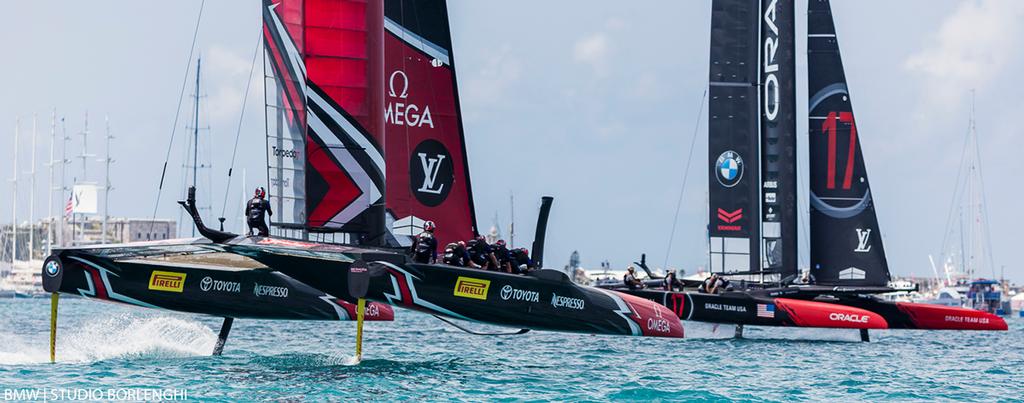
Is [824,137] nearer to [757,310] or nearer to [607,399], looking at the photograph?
[757,310]

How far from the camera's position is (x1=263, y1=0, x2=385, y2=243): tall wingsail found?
1695 cm

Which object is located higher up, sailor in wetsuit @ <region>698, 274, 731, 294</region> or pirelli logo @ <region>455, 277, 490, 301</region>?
pirelli logo @ <region>455, 277, 490, 301</region>

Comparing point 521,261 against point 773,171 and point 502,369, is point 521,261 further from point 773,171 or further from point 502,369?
point 773,171

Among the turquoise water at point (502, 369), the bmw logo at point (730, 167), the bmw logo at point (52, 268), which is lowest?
the turquoise water at point (502, 369)

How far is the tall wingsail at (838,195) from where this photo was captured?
91.2 feet

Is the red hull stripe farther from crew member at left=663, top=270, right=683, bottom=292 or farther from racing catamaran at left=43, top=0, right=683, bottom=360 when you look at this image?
crew member at left=663, top=270, right=683, bottom=292

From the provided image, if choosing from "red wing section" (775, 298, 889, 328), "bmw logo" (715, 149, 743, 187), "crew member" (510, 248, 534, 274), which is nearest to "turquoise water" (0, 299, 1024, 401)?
"red wing section" (775, 298, 889, 328)

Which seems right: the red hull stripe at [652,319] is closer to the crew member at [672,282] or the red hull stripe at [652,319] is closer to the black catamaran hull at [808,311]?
the black catamaran hull at [808,311]

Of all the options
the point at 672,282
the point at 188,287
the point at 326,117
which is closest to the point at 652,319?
the point at 326,117

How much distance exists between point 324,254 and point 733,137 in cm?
Result: 1369

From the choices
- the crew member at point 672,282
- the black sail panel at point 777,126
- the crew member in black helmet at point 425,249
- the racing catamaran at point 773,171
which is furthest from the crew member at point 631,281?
the crew member in black helmet at point 425,249

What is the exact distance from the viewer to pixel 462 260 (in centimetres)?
1664

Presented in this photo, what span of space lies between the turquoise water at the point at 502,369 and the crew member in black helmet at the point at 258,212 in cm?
162

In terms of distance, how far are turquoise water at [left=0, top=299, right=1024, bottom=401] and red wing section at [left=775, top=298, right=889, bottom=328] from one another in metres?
0.46
